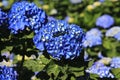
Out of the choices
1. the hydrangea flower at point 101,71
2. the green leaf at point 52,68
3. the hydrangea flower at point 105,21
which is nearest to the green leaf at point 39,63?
the green leaf at point 52,68

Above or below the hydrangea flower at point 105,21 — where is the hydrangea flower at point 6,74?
above

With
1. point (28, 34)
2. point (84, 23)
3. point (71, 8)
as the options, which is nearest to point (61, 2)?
point (71, 8)

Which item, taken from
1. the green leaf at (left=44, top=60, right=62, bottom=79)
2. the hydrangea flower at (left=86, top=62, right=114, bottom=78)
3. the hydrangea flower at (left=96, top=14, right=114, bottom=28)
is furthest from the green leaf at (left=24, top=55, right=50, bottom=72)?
the hydrangea flower at (left=96, top=14, right=114, bottom=28)

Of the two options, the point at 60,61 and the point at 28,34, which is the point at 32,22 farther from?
the point at 60,61

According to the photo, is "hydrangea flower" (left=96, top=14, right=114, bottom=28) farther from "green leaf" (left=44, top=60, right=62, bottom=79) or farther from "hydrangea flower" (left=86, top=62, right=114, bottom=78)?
"green leaf" (left=44, top=60, right=62, bottom=79)

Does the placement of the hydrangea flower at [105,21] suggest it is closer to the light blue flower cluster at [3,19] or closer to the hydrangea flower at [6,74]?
the light blue flower cluster at [3,19]

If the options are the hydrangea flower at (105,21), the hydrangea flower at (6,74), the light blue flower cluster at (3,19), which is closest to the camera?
the hydrangea flower at (6,74)
